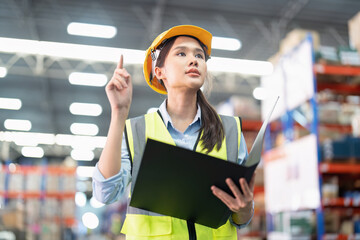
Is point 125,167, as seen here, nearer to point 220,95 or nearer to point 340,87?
point 340,87

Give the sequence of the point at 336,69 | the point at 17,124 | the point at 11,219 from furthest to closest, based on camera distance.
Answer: the point at 17,124 → the point at 11,219 → the point at 336,69

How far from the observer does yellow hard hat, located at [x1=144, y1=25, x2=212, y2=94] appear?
64.9 inches

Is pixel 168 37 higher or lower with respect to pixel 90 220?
higher

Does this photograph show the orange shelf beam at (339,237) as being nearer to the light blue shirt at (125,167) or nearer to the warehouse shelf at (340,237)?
the warehouse shelf at (340,237)

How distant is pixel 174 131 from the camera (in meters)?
1.59

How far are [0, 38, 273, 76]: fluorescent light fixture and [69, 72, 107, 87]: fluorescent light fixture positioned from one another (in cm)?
230

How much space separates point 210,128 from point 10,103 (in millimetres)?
20576

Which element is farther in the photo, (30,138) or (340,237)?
(30,138)

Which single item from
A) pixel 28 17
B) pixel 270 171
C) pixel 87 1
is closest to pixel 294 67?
pixel 270 171

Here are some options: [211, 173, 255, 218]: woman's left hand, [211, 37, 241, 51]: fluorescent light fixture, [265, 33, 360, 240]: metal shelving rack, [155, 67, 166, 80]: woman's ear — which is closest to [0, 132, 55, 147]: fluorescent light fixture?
[211, 37, 241, 51]: fluorescent light fixture

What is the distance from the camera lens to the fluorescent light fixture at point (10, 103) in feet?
65.5

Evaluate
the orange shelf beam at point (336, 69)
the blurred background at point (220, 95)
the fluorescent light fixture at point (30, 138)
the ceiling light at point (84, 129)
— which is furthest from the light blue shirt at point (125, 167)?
the fluorescent light fixture at point (30, 138)

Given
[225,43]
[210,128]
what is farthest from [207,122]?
[225,43]

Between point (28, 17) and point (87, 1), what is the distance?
1.89 metres
